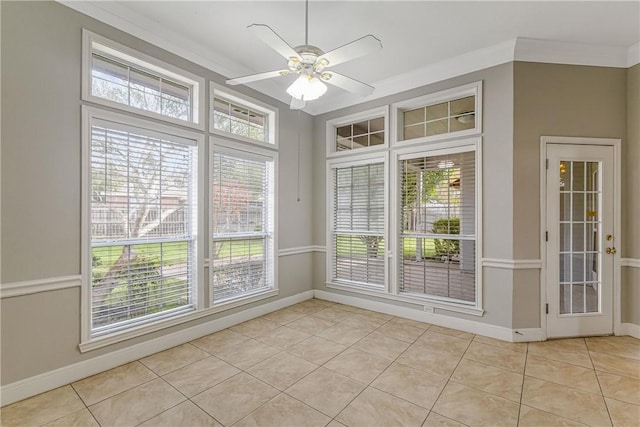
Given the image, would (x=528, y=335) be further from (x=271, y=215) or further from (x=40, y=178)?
(x=40, y=178)

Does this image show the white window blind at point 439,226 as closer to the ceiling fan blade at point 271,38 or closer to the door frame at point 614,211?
the door frame at point 614,211

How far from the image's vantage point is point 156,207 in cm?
296

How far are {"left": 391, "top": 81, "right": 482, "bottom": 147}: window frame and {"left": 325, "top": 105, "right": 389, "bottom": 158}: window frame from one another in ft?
0.36

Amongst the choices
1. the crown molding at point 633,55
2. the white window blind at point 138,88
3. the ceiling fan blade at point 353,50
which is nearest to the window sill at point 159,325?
the white window blind at point 138,88

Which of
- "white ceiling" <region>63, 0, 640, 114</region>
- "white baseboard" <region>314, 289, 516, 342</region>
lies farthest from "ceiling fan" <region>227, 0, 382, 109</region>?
"white baseboard" <region>314, 289, 516, 342</region>

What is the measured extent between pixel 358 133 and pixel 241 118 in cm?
171

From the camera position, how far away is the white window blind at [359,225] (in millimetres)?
4246

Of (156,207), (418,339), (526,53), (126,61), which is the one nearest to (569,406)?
(418,339)

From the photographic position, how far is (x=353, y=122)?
178 inches

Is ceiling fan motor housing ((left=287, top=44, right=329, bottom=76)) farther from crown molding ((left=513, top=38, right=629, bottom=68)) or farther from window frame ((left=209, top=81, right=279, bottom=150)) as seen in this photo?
crown molding ((left=513, top=38, right=629, bottom=68))

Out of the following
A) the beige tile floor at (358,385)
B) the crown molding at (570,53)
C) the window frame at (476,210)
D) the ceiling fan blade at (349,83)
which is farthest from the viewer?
the window frame at (476,210)

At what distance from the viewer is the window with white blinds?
11.6 ft

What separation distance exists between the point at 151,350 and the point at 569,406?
3.46 metres

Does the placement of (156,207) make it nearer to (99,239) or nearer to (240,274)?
(99,239)
